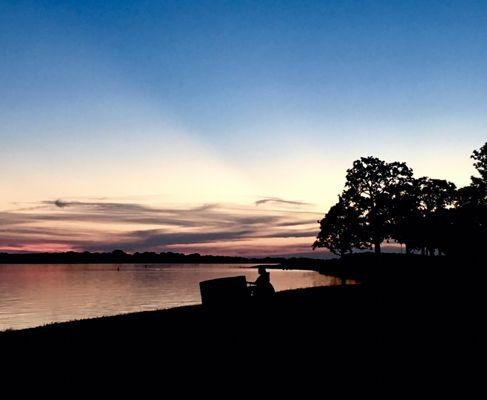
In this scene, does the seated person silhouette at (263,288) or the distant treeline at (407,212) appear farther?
the distant treeline at (407,212)

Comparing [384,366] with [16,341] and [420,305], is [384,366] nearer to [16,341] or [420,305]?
[420,305]

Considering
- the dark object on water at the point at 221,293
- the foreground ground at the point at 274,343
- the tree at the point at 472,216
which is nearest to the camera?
the foreground ground at the point at 274,343

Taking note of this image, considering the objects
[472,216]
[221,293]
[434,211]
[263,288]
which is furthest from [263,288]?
[434,211]

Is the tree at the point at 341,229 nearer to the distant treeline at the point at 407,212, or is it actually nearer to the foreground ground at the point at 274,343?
the distant treeline at the point at 407,212

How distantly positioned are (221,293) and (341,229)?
73704mm

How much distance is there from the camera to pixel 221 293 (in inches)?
610

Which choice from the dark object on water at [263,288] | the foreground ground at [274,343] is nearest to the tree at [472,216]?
the foreground ground at [274,343]

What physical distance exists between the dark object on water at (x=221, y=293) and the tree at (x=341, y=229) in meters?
50.6

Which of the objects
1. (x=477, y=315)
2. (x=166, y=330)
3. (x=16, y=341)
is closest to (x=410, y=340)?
(x=477, y=315)

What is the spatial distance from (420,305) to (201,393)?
14.4m

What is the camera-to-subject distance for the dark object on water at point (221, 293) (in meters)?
15.4

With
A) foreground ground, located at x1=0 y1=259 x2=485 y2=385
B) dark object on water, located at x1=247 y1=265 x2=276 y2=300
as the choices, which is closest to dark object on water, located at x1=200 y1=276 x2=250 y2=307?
foreground ground, located at x1=0 y1=259 x2=485 y2=385

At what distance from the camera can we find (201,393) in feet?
29.8

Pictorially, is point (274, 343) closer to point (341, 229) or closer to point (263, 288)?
point (263, 288)
